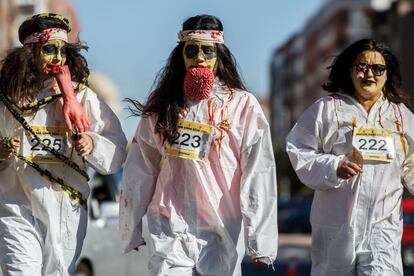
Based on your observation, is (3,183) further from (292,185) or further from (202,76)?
(292,185)

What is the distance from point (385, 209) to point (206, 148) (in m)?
1.19

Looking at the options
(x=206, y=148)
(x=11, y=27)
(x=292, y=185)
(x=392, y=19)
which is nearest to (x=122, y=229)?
(x=206, y=148)

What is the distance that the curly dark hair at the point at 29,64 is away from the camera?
8.18 meters

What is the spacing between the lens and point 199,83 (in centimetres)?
786

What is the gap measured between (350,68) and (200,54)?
1050mm

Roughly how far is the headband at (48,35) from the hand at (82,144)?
0.68 metres

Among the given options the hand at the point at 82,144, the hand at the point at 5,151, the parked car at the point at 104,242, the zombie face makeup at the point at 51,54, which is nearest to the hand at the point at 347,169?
the hand at the point at 82,144

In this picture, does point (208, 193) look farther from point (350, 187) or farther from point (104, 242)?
point (104, 242)

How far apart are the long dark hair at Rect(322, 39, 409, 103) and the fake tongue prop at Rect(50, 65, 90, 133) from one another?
63.8 inches

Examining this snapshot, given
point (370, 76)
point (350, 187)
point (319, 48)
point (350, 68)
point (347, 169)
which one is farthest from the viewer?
point (319, 48)

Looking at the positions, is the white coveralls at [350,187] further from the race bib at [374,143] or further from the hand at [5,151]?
the hand at [5,151]

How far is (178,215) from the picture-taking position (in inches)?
306

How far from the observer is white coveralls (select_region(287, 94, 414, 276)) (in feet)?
26.5

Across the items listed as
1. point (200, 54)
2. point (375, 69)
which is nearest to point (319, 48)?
point (375, 69)
